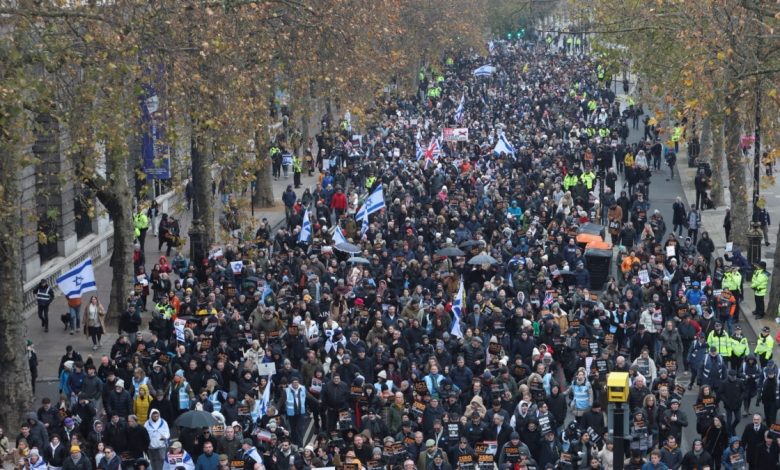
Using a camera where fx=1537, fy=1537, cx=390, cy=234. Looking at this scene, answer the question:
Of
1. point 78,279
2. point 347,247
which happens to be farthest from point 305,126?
point 78,279

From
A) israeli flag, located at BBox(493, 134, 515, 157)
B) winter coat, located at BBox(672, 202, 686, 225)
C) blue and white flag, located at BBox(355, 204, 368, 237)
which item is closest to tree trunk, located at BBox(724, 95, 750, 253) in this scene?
winter coat, located at BBox(672, 202, 686, 225)

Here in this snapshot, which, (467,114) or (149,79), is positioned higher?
(149,79)

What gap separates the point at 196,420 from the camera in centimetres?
2098

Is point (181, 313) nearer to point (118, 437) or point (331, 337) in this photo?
point (331, 337)

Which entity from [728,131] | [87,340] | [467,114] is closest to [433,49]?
[467,114]

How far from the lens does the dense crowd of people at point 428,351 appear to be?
68.4 ft

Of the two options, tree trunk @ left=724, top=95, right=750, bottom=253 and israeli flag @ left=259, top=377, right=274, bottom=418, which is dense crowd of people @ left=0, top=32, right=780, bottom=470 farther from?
tree trunk @ left=724, top=95, right=750, bottom=253

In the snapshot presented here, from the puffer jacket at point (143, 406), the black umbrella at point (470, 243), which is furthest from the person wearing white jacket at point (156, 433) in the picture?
the black umbrella at point (470, 243)

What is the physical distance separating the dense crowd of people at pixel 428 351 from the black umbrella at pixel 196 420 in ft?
0.44

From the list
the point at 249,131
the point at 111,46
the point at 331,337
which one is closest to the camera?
the point at 111,46

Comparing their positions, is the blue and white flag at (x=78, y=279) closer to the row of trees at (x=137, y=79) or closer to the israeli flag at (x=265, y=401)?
the row of trees at (x=137, y=79)

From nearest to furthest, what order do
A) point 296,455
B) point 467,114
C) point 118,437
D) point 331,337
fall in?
1. point 296,455
2. point 118,437
3. point 331,337
4. point 467,114

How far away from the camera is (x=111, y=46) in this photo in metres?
24.2

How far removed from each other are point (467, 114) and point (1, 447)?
44833mm
